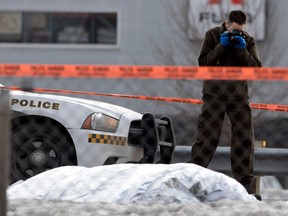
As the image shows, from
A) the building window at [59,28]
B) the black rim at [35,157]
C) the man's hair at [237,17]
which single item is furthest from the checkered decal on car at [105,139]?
the building window at [59,28]

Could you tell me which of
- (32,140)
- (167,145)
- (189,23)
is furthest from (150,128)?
(189,23)

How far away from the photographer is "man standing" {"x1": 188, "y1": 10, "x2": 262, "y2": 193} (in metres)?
8.01

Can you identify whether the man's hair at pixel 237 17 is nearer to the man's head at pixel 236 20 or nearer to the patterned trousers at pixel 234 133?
the man's head at pixel 236 20

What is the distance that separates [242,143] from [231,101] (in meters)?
0.37

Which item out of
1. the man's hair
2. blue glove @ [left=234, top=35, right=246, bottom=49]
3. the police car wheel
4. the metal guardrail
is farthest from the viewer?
the metal guardrail

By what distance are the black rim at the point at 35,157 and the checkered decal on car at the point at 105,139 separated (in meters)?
0.34

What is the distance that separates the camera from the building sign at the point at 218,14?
76.6 feet

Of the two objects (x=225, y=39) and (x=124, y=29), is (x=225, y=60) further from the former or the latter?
(x=124, y=29)

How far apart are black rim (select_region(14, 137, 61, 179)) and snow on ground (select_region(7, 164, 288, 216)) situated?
1573 millimetres

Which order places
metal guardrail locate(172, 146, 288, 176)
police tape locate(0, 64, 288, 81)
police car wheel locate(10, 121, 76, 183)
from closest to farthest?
police tape locate(0, 64, 288, 81)
police car wheel locate(10, 121, 76, 183)
metal guardrail locate(172, 146, 288, 176)

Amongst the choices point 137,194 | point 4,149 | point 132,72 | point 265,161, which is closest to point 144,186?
point 137,194

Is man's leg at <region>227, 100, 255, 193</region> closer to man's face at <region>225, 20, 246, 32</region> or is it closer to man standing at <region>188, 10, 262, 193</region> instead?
man standing at <region>188, 10, 262, 193</region>

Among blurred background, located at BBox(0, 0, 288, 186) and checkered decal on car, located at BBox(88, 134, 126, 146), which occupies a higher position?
blurred background, located at BBox(0, 0, 288, 186)

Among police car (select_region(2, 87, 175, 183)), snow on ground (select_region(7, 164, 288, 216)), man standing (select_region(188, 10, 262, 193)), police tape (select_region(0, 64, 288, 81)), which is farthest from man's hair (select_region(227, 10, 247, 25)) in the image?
snow on ground (select_region(7, 164, 288, 216))
